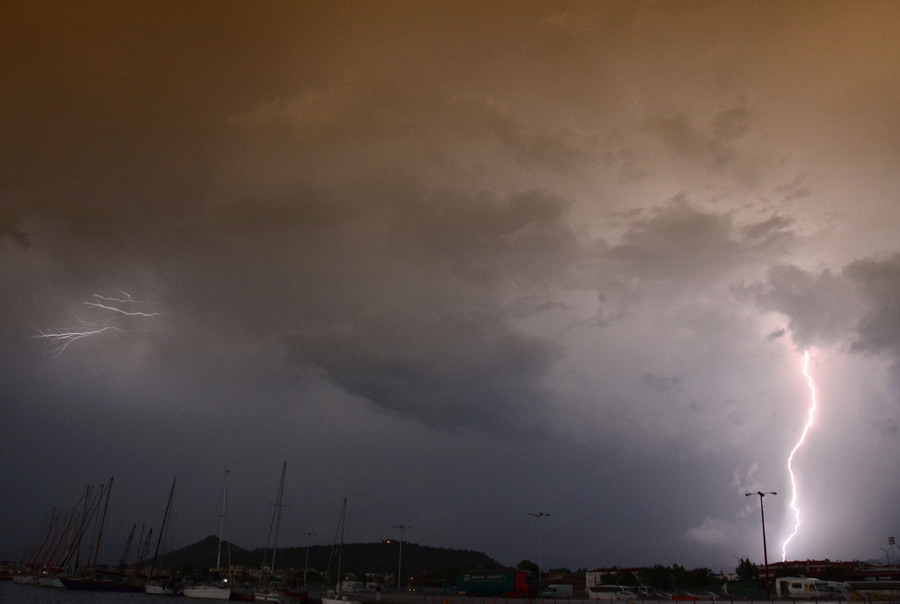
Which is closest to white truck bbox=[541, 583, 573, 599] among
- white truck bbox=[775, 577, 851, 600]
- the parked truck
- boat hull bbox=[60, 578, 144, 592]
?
the parked truck

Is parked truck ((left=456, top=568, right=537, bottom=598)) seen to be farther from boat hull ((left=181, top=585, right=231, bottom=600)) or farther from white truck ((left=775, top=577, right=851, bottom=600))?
boat hull ((left=181, top=585, right=231, bottom=600))

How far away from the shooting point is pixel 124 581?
388 ft

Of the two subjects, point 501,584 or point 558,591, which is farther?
point 558,591

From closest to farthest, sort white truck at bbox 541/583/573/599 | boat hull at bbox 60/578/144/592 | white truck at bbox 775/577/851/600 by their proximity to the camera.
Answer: white truck at bbox 775/577/851/600, white truck at bbox 541/583/573/599, boat hull at bbox 60/578/144/592

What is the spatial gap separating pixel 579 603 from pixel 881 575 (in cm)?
4927

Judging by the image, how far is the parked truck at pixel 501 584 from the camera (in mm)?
70250

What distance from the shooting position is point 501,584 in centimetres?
7156

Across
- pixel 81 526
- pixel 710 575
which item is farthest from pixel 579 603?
pixel 81 526

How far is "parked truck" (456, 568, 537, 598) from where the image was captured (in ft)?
230

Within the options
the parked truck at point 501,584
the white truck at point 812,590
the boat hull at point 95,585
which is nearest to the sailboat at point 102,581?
the boat hull at point 95,585

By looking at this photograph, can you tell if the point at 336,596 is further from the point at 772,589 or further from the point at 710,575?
the point at 710,575

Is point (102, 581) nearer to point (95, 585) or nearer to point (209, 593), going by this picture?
point (95, 585)

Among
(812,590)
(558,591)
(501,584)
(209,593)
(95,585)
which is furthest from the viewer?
(95,585)

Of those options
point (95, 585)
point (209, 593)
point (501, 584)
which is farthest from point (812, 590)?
point (95, 585)
